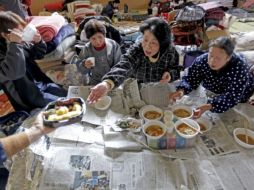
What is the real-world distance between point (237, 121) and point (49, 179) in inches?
30.3

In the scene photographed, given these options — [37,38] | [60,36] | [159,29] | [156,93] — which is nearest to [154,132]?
[156,93]

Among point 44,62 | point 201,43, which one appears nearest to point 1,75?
point 44,62

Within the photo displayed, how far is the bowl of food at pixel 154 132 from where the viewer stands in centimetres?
97

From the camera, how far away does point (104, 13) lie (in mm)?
2527

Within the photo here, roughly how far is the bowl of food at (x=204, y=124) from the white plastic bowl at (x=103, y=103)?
1.26 feet

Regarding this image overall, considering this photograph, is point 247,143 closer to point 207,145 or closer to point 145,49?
point 207,145

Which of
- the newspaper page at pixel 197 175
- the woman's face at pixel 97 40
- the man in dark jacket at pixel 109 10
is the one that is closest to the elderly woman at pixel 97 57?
the woman's face at pixel 97 40

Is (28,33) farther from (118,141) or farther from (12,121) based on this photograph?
(118,141)

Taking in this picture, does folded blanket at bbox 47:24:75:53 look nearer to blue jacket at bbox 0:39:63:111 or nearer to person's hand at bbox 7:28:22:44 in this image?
blue jacket at bbox 0:39:63:111

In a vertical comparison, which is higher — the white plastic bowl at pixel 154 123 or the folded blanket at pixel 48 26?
the folded blanket at pixel 48 26

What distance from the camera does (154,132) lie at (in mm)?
1010

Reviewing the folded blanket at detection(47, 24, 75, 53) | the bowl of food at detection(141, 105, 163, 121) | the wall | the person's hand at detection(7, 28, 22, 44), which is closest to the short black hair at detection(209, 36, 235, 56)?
the bowl of food at detection(141, 105, 163, 121)

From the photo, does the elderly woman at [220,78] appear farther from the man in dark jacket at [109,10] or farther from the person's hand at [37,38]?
the man in dark jacket at [109,10]

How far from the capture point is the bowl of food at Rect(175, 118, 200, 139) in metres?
0.98
